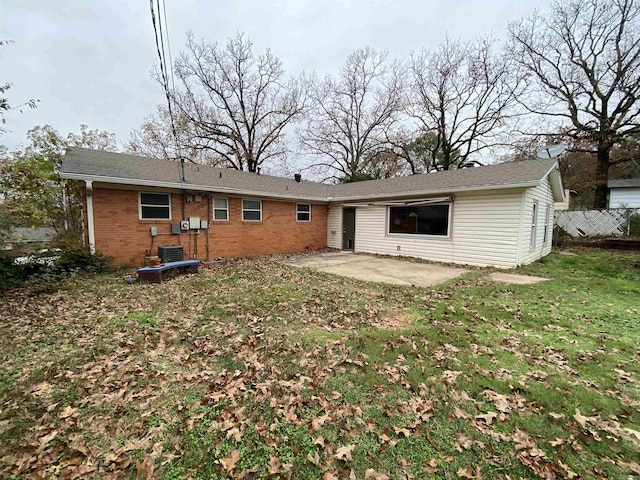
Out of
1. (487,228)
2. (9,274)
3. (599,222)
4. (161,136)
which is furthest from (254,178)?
(599,222)

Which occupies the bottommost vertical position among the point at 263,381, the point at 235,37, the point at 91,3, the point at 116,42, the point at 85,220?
the point at 263,381

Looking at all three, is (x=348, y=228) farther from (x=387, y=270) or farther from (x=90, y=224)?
(x=90, y=224)

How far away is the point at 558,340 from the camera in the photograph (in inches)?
153

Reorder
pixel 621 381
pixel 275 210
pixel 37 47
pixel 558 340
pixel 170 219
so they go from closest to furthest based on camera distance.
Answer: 1. pixel 621 381
2. pixel 558 340
3. pixel 37 47
4. pixel 170 219
5. pixel 275 210

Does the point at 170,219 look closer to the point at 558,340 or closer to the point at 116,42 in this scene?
the point at 116,42

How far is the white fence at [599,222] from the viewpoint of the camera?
53.0ft

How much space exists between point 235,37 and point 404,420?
87.3 ft

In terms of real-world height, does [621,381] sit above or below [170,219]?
below

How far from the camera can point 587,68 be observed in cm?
1673

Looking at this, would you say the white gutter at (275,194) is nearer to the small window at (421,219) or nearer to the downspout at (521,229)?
the downspout at (521,229)

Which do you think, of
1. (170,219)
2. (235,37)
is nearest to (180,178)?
(170,219)

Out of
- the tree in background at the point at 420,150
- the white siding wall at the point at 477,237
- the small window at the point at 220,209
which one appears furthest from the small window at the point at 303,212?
the tree in background at the point at 420,150

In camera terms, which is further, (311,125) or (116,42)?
(311,125)

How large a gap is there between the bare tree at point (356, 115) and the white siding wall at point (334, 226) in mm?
10974
